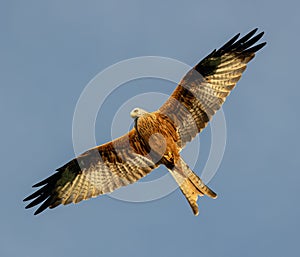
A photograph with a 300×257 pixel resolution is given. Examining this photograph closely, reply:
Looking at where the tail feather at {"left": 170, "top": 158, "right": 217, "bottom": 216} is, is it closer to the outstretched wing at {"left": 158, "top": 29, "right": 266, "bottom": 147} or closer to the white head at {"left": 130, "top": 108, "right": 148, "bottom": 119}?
the outstretched wing at {"left": 158, "top": 29, "right": 266, "bottom": 147}

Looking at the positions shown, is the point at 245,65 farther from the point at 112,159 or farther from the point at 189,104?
the point at 112,159

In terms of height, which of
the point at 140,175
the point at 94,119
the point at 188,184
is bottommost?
the point at 188,184

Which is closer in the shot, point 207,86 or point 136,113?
point 136,113

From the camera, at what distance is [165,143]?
14156mm

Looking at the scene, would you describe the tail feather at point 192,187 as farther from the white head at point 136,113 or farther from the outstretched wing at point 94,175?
the white head at point 136,113

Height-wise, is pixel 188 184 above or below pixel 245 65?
below

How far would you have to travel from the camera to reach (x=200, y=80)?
14.7 metres

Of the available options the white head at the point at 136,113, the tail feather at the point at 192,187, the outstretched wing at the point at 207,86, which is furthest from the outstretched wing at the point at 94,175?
the outstretched wing at the point at 207,86

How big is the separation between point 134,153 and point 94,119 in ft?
4.19

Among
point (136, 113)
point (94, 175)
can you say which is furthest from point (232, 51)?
point (94, 175)

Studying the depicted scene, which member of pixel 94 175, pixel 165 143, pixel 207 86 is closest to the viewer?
pixel 165 143

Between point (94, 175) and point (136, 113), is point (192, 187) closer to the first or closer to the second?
point (136, 113)

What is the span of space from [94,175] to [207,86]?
3.58 m

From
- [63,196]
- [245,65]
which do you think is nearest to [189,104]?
[245,65]
